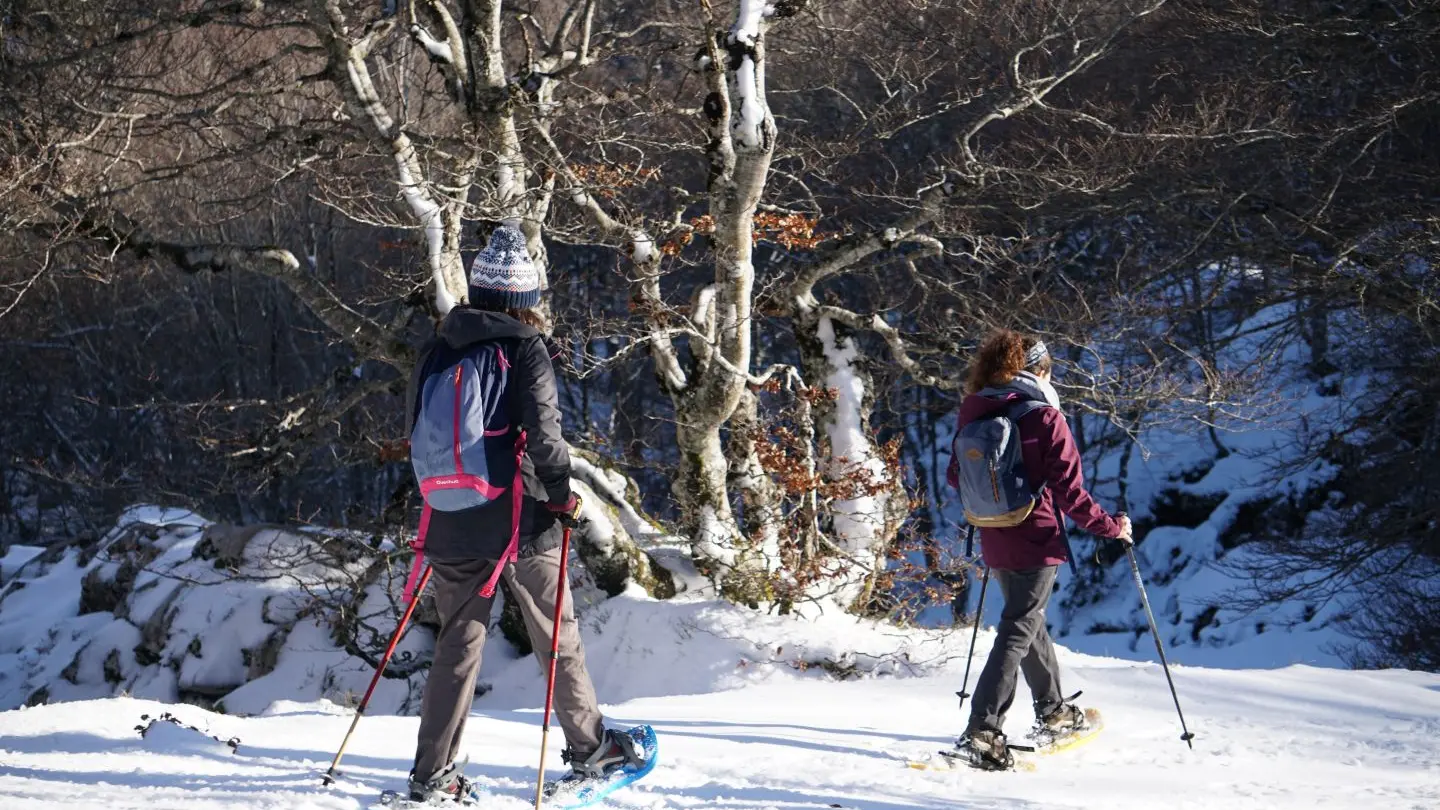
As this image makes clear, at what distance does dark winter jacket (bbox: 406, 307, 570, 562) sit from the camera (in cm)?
391

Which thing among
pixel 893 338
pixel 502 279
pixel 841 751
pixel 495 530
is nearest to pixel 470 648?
pixel 495 530

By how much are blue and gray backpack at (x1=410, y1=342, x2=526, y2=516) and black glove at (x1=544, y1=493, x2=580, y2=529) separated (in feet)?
0.44

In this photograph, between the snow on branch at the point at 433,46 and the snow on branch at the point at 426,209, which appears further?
the snow on branch at the point at 433,46

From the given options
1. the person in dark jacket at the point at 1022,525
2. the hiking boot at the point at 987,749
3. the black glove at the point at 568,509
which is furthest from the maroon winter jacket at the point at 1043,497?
the black glove at the point at 568,509

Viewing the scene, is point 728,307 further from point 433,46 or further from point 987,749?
point 987,749

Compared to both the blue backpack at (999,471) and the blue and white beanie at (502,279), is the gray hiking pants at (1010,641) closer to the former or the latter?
the blue backpack at (999,471)

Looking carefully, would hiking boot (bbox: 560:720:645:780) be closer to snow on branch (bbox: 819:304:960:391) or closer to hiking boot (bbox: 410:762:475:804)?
hiking boot (bbox: 410:762:475:804)

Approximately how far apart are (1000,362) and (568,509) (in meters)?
1.89

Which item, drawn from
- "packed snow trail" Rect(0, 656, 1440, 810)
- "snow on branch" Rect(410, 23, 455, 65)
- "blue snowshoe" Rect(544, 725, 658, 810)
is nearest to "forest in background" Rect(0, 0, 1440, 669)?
"snow on branch" Rect(410, 23, 455, 65)

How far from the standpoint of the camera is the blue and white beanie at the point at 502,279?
402 centimetres

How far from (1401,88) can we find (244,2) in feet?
36.7

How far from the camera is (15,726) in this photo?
510 centimetres

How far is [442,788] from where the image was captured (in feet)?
13.0

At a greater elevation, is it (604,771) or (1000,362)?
(1000,362)
